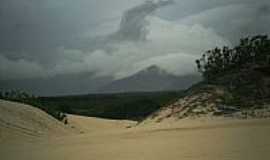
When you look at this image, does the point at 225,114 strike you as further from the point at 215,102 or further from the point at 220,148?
the point at 220,148

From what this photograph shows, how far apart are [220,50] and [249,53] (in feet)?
11.2

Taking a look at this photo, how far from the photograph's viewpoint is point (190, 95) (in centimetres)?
2775

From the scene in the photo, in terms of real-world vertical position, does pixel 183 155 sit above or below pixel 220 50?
below

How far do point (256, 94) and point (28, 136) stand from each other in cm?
1527

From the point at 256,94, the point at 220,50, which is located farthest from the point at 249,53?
the point at 256,94

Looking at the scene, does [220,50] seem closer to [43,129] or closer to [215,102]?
[215,102]

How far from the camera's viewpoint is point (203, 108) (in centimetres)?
2484

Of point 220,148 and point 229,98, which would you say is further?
point 229,98

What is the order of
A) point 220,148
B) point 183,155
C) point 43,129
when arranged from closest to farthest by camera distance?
point 183,155 → point 220,148 → point 43,129

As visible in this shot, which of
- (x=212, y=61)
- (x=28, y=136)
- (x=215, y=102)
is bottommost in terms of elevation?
(x=28, y=136)

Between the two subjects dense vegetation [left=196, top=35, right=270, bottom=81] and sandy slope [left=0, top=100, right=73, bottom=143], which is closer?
sandy slope [left=0, top=100, right=73, bottom=143]

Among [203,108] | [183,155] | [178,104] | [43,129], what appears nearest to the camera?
[183,155]

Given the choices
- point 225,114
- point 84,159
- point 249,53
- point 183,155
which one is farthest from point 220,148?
point 249,53

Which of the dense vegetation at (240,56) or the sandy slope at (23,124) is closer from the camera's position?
the sandy slope at (23,124)
